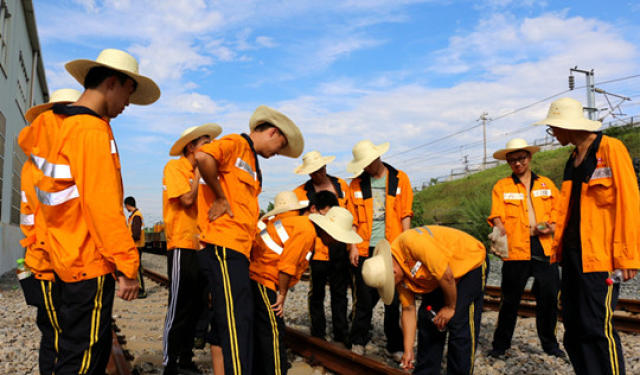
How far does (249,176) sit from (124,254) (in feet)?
3.91

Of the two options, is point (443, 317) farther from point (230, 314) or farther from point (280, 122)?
point (280, 122)

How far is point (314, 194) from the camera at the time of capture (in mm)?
5520

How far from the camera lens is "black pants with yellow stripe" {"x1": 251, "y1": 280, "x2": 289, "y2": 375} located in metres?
3.66

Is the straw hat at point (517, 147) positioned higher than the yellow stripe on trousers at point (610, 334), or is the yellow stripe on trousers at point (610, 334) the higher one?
the straw hat at point (517, 147)

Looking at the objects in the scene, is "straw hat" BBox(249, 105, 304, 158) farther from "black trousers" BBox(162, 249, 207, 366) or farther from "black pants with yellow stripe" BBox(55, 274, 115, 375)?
"black pants with yellow stripe" BBox(55, 274, 115, 375)

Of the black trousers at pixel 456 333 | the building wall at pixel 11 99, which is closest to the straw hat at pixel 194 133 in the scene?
the black trousers at pixel 456 333

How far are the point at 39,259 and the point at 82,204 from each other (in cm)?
53

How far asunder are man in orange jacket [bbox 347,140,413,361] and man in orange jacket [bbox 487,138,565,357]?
1070 millimetres

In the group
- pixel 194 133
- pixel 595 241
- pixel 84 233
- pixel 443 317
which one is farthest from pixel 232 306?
pixel 595 241

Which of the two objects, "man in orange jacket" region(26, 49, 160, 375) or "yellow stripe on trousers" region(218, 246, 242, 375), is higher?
"man in orange jacket" region(26, 49, 160, 375)

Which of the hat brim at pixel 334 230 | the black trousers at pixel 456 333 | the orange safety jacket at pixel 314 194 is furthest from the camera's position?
the orange safety jacket at pixel 314 194

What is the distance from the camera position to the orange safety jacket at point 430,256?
3400mm

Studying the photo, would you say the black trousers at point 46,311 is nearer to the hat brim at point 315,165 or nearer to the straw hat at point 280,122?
the straw hat at point 280,122

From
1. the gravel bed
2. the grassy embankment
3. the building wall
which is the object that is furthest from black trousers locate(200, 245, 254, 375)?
the grassy embankment
